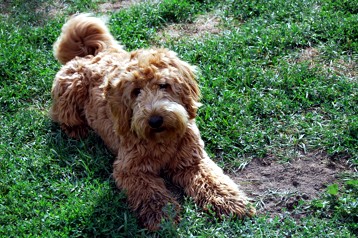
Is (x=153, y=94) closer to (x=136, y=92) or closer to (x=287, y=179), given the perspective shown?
(x=136, y=92)

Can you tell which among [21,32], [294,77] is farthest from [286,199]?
[21,32]

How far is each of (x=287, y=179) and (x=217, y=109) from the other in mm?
1202

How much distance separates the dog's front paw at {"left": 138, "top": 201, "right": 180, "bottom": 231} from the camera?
4.55m

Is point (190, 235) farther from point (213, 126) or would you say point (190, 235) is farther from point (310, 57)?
point (310, 57)

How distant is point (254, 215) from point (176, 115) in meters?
1.08

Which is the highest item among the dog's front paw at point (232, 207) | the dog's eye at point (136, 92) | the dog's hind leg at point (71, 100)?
the dog's eye at point (136, 92)

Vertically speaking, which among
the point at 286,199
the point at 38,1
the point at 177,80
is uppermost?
the point at 177,80

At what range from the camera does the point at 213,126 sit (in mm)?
5664

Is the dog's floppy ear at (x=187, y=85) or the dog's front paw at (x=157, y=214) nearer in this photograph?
the dog's front paw at (x=157, y=214)

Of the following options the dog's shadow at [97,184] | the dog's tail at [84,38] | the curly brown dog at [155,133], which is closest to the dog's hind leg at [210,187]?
the curly brown dog at [155,133]

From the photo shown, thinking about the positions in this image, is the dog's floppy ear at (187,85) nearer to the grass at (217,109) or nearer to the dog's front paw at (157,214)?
the grass at (217,109)

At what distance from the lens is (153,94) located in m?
4.60

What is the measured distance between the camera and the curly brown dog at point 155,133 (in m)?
4.61

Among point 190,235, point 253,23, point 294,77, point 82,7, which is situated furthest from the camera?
point 82,7
